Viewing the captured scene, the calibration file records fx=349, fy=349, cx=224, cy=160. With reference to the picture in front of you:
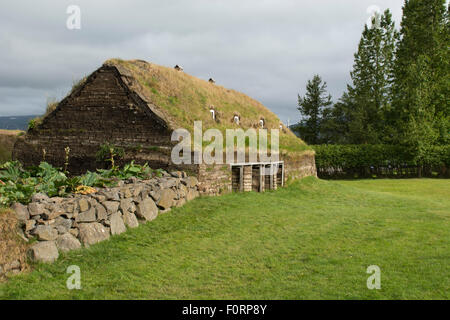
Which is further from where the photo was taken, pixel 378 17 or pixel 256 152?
pixel 378 17

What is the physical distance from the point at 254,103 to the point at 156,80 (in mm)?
9359

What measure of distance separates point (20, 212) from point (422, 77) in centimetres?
3569

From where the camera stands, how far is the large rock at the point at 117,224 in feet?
26.2

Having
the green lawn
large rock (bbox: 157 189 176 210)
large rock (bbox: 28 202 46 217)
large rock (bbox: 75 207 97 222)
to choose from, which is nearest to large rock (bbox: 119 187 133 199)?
the green lawn

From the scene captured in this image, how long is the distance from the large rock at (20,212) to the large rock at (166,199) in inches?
151

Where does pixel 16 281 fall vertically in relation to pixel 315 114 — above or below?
below

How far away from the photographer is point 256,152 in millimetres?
15023

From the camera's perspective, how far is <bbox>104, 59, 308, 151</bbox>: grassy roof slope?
45.1 ft

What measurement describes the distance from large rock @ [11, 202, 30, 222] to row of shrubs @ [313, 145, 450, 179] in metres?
28.3
